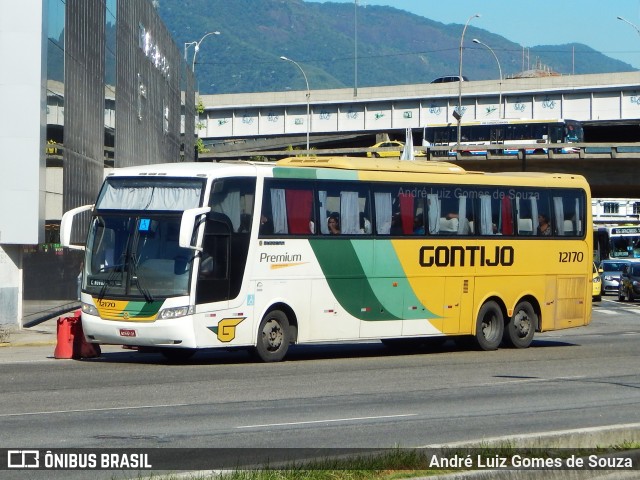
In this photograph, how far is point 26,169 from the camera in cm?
2662

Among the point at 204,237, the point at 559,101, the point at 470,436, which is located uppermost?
the point at 559,101

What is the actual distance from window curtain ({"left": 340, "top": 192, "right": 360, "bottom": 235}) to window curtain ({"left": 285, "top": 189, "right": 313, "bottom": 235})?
781mm

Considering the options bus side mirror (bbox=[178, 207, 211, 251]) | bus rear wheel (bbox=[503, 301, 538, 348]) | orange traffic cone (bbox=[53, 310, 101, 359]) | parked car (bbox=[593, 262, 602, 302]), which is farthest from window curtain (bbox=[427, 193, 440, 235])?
parked car (bbox=[593, 262, 602, 302])

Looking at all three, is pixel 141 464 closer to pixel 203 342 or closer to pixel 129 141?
pixel 203 342

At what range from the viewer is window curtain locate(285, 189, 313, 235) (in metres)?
21.2

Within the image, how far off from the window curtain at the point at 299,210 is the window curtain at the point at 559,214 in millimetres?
6831

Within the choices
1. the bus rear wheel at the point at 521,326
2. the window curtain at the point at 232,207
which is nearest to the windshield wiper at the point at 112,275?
the window curtain at the point at 232,207

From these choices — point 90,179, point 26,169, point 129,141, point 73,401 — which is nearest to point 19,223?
point 26,169

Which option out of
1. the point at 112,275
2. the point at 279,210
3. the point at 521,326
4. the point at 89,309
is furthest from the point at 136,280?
the point at 521,326

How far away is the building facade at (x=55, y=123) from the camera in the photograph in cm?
2656

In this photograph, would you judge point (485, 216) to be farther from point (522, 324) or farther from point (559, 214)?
point (522, 324)

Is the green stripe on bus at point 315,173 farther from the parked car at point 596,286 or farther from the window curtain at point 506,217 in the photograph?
the parked car at point 596,286

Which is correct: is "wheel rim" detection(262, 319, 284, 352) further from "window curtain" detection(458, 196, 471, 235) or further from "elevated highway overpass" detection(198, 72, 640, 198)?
"elevated highway overpass" detection(198, 72, 640, 198)

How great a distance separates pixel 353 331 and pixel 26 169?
29.8 feet
